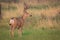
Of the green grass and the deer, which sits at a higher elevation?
the deer

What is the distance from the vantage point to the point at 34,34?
2.25 metres

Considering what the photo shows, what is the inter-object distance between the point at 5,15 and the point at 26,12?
278mm

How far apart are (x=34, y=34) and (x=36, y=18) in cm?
21

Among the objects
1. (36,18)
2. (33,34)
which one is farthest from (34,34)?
(36,18)

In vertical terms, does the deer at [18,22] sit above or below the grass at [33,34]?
above

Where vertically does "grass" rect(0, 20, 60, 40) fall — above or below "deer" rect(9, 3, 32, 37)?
below

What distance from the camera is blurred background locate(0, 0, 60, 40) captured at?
2232 millimetres

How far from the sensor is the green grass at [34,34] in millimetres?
2227

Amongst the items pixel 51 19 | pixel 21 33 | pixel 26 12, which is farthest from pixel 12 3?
pixel 51 19

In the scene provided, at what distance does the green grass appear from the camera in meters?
2.23

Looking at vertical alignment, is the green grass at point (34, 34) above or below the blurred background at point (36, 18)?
below

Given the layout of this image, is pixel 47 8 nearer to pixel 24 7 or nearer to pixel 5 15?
pixel 24 7

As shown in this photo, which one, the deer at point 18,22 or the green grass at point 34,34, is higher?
the deer at point 18,22

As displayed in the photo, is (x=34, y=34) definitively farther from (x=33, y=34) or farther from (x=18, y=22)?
(x=18, y=22)
